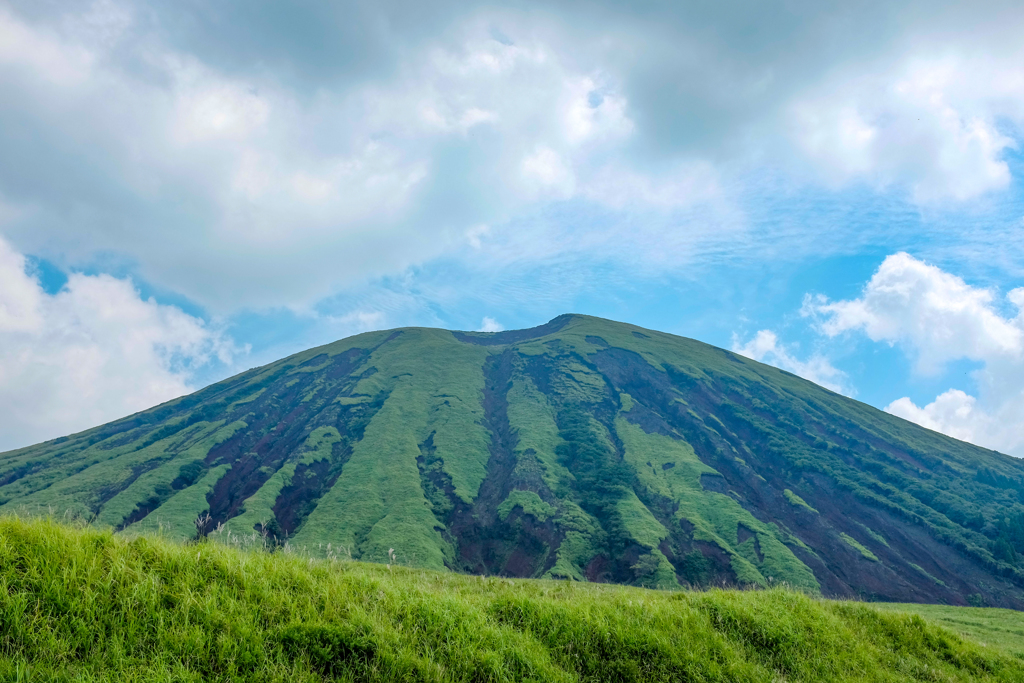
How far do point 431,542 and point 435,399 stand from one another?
4345 centimetres

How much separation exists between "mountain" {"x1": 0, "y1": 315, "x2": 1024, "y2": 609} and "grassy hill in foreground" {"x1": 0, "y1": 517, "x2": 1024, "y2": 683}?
2996 centimetres

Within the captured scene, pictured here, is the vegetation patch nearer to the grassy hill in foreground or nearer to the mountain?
the mountain

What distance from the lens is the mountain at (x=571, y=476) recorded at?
174ft

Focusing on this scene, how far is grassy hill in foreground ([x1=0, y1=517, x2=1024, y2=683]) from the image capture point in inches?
244

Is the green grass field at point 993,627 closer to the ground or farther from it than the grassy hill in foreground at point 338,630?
closer to the ground

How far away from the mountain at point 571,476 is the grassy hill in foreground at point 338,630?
30.0 metres

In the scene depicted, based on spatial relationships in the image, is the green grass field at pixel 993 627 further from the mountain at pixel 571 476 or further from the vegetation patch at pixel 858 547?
the vegetation patch at pixel 858 547

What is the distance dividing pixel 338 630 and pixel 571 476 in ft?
214

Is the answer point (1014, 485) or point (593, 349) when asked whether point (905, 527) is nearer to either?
point (1014, 485)

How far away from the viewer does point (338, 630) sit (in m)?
7.44

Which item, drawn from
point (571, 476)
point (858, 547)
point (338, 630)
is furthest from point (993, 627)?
point (571, 476)

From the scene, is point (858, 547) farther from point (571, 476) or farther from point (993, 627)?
point (993, 627)

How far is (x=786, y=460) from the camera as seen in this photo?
7881 cm

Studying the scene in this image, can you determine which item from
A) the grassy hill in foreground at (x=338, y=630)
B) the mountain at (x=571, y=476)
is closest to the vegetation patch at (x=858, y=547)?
the mountain at (x=571, y=476)
